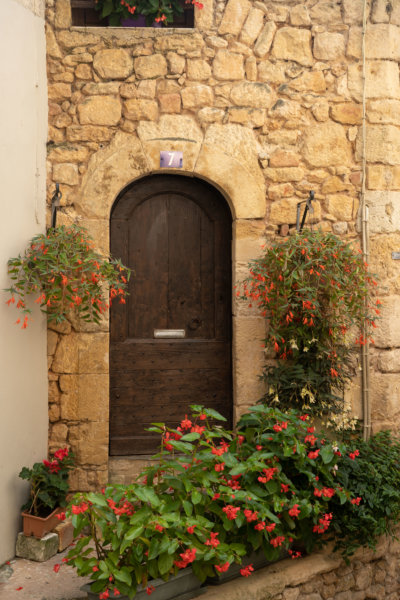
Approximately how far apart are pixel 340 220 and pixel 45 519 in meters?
2.89

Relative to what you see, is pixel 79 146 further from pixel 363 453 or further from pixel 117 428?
pixel 363 453

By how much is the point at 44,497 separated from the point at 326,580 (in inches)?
71.0

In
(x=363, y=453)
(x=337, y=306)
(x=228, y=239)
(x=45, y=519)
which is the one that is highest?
(x=228, y=239)

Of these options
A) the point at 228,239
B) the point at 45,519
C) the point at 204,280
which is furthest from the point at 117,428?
the point at 228,239

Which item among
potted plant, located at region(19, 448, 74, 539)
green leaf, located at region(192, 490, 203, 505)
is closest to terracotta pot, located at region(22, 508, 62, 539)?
potted plant, located at region(19, 448, 74, 539)

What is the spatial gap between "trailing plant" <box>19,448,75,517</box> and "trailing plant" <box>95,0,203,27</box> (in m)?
3.18

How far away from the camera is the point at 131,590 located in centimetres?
249

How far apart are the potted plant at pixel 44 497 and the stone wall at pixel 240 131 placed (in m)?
0.28

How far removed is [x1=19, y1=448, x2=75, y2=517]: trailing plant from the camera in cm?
355

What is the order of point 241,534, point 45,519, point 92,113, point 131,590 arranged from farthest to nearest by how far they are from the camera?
point 92,113
point 45,519
point 241,534
point 131,590

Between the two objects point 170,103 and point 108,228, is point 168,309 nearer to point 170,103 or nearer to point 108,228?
point 108,228

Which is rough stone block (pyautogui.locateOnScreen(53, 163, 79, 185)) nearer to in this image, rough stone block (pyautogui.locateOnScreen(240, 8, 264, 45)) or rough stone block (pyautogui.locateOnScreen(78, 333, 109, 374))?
rough stone block (pyautogui.locateOnScreen(78, 333, 109, 374))

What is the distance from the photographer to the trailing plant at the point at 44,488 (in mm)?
3555

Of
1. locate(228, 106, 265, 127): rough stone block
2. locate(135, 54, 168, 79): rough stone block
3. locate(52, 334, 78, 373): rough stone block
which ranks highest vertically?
locate(135, 54, 168, 79): rough stone block
